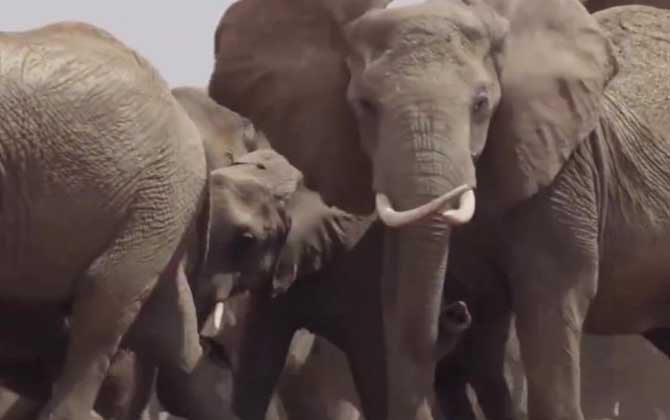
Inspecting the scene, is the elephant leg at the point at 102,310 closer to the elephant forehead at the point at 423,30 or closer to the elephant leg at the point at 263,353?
the elephant forehead at the point at 423,30

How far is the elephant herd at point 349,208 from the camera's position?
285 inches

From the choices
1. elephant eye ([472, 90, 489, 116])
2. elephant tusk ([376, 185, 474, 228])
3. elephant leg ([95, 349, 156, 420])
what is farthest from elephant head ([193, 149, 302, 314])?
elephant tusk ([376, 185, 474, 228])

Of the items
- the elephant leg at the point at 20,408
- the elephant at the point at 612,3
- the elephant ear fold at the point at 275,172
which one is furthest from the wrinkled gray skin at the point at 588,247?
the elephant at the point at 612,3

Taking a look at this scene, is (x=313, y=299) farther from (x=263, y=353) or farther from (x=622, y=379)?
(x=622, y=379)


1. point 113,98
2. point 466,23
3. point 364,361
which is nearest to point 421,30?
point 466,23

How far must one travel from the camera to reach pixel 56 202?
715 centimetres

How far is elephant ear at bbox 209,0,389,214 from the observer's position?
793 cm

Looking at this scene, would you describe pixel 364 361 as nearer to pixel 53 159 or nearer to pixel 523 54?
pixel 523 54

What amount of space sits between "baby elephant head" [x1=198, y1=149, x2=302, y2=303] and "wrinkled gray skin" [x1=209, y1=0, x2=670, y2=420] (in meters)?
0.44

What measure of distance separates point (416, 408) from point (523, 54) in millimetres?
1058

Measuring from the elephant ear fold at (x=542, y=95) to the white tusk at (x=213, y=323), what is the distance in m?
1.40

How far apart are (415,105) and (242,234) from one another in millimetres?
1412

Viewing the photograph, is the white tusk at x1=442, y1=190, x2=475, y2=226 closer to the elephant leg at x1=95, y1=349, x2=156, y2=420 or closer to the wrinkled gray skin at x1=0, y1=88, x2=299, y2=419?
the wrinkled gray skin at x1=0, y1=88, x2=299, y2=419

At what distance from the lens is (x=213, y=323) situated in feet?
29.2
